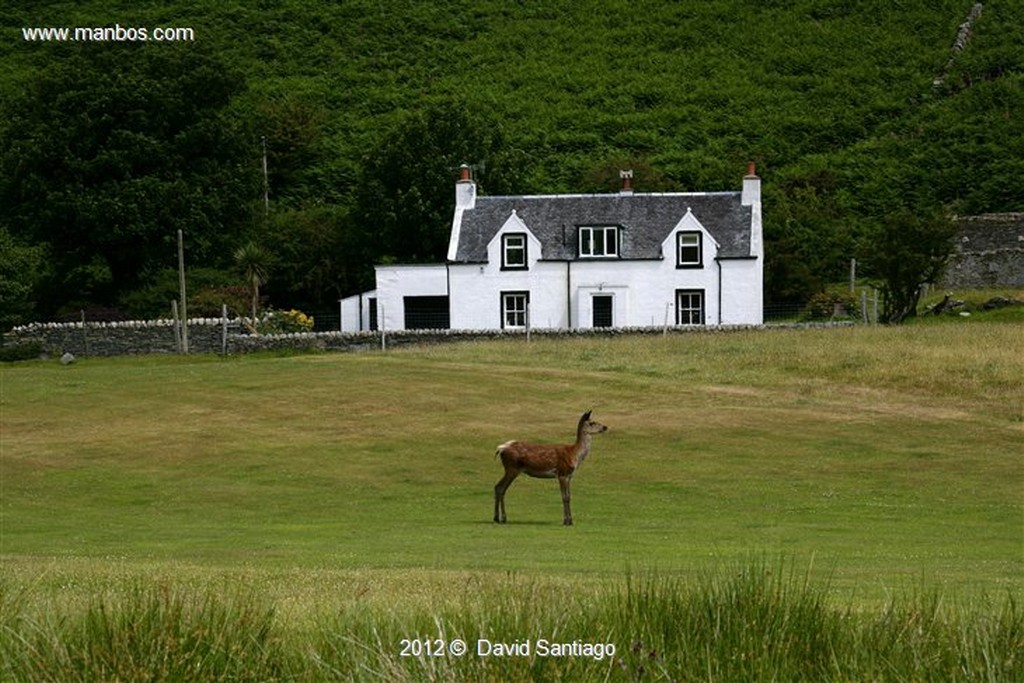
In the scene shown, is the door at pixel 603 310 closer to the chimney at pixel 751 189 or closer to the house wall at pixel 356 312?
the chimney at pixel 751 189

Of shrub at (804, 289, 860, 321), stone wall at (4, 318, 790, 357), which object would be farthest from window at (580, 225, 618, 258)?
stone wall at (4, 318, 790, 357)

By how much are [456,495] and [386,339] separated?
3936 cm

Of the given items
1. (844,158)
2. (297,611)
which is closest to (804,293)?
(844,158)

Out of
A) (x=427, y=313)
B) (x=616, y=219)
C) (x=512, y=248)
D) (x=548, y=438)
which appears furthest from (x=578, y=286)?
(x=548, y=438)

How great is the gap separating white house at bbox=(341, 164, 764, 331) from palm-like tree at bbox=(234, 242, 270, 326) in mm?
6705

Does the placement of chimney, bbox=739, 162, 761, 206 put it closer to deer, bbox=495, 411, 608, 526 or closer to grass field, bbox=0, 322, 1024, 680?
grass field, bbox=0, 322, 1024, 680

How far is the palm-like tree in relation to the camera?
82.9 m

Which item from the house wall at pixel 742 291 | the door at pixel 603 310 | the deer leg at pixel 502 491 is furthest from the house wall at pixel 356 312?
the deer leg at pixel 502 491

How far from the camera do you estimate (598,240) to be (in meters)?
82.5

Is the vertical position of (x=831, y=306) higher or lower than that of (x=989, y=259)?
lower

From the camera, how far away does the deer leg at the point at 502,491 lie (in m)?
28.3

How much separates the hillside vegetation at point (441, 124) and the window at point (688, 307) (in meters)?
5.74

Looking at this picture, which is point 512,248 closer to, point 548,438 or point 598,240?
point 598,240

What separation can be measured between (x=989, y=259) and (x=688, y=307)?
16.1 meters
